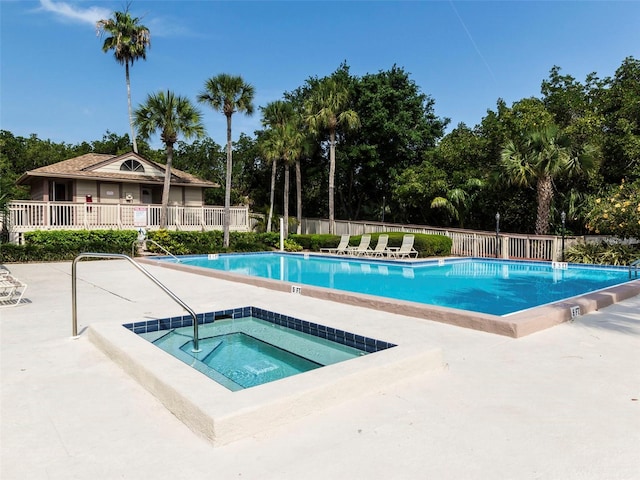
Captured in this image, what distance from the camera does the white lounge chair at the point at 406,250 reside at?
56.1 ft

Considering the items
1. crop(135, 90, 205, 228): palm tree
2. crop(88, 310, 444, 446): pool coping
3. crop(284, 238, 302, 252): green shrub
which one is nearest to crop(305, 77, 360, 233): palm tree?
crop(284, 238, 302, 252): green shrub

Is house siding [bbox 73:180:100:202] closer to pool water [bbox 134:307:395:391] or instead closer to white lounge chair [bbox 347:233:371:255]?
white lounge chair [bbox 347:233:371:255]

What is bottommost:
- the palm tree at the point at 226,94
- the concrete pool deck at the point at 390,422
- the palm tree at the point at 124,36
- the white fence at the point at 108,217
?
the concrete pool deck at the point at 390,422

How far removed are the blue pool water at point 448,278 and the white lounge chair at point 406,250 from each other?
144 cm

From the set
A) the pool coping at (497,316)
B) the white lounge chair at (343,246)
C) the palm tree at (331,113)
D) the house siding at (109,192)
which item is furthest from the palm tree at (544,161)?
the house siding at (109,192)

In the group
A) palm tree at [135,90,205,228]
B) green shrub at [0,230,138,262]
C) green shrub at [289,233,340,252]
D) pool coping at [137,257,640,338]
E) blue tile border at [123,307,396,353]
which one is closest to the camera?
blue tile border at [123,307,396,353]

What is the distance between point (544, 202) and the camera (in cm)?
1662

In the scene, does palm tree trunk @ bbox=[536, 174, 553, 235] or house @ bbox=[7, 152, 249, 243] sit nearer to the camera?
palm tree trunk @ bbox=[536, 174, 553, 235]

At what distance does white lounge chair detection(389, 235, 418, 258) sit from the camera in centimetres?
1711

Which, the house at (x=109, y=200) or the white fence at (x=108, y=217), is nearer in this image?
the white fence at (x=108, y=217)

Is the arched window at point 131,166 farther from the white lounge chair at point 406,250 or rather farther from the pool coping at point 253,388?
the pool coping at point 253,388

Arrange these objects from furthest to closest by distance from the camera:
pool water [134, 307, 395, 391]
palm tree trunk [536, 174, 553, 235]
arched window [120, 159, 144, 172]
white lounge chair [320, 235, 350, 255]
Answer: arched window [120, 159, 144, 172]
white lounge chair [320, 235, 350, 255]
palm tree trunk [536, 174, 553, 235]
pool water [134, 307, 395, 391]

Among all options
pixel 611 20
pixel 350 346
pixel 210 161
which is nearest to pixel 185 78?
pixel 210 161

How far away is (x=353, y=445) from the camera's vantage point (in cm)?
263
